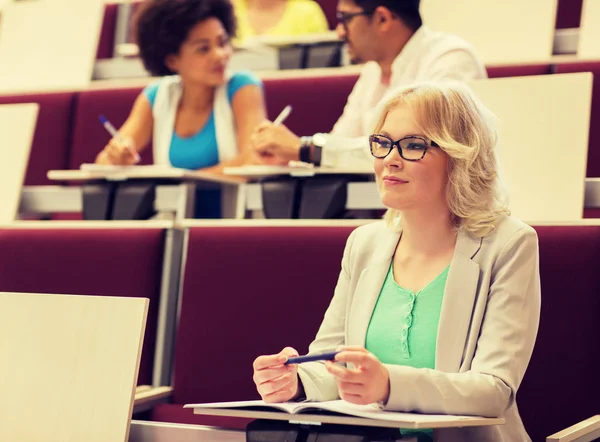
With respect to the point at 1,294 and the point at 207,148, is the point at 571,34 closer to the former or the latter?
the point at 207,148

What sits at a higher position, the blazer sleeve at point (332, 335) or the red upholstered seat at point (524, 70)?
the red upholstered seat at point (524, 70)

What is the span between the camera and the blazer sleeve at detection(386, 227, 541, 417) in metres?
0.44

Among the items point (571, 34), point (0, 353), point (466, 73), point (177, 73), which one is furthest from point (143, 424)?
point (571, 34)

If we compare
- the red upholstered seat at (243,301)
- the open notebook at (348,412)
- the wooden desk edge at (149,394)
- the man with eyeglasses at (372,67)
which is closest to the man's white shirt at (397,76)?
the man with eyeglasses at (372,67)

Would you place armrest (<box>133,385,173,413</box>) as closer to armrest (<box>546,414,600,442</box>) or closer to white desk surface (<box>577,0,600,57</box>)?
armrest (<box>546,414,600,442</box>)

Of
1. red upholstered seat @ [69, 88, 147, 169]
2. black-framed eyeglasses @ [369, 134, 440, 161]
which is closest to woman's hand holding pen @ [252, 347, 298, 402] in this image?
black-framed eyeglasses @ [369, 134, 440, 161]

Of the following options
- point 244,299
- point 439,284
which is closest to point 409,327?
point 439,284

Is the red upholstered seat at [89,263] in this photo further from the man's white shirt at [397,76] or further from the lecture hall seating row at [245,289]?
the man's white shirt at [397,76]

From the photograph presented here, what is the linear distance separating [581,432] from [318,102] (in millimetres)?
546

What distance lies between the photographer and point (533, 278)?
0.49m

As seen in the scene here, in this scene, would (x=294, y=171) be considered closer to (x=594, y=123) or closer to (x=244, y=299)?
(x=244, y=299)

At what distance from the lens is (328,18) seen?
119cm

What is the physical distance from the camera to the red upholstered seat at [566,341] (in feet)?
1.83

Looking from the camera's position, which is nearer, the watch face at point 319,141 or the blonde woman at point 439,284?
the blonde woman at point 439,284
